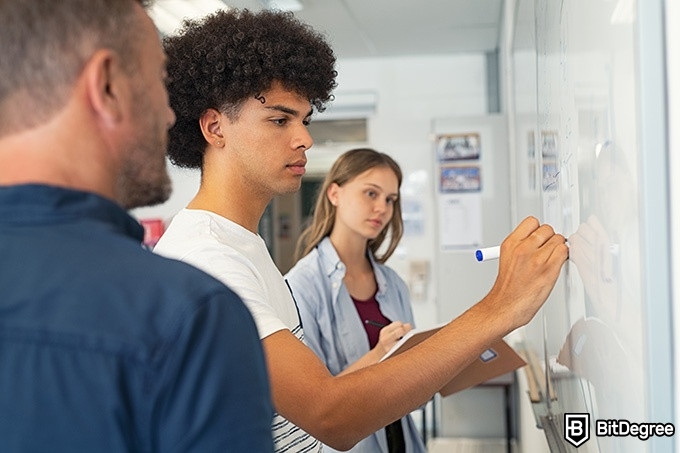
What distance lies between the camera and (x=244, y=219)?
4.65ft

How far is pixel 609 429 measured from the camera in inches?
39.9

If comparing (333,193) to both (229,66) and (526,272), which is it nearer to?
(229,66)

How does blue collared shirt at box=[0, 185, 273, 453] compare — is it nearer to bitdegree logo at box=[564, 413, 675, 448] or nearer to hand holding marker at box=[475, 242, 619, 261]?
bitdegree logo at box=[564, 413, 675, 448]

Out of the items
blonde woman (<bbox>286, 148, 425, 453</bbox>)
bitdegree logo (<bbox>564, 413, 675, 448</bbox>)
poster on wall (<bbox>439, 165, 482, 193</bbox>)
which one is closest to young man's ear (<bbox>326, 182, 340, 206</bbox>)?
blonde woman (<bbox>286, 148, 425, 453</bbox>)

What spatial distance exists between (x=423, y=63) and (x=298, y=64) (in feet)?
15.6

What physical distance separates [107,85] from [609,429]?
2.32ft

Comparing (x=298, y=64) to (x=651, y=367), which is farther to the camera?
(x=298, y=64)

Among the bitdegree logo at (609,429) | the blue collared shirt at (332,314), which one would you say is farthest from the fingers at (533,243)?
the blue collared shirt at (332,314)

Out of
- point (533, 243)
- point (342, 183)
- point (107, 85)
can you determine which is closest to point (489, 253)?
point (533, 243)

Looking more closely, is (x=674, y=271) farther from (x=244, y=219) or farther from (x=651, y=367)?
(x=244, y=219)

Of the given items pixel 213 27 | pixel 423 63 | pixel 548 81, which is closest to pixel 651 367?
pixel 548 81

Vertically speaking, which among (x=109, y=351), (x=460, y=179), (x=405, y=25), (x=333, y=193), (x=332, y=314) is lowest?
(x=332, y=314)

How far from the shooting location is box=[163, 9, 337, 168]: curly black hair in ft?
4.90

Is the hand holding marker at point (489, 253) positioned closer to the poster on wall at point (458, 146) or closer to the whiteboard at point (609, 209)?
the whiteboard at point (609, 209)
